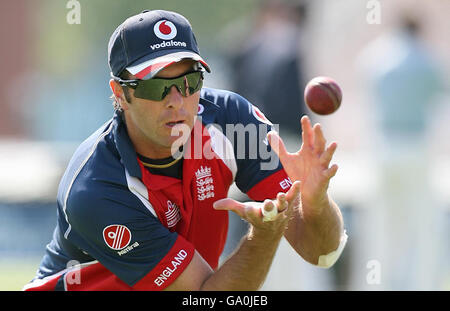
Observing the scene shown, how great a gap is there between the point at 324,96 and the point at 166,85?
1073 mm

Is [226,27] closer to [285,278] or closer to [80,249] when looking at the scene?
[285,278]

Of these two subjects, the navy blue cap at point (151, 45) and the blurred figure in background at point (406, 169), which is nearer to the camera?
the navy blue cap at point (151, 45)

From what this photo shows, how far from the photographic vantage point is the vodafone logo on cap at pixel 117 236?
5.56 m

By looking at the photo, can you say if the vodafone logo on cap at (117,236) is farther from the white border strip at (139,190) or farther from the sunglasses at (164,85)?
the sunglasses at (164,85)

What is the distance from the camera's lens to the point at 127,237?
220 inches

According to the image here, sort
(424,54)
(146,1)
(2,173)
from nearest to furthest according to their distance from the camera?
(424,54) → (2,173) → (146,1)

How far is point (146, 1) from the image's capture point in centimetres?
2155

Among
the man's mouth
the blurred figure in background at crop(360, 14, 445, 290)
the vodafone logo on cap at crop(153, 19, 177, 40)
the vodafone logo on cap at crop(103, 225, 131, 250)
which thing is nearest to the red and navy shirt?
the vodafone logo on cap at crop(103, 225, 131, 250)

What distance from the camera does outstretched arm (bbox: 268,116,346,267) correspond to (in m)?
5.47

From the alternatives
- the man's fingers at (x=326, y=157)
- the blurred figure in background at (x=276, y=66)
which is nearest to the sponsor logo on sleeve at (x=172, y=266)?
the man's fingers at (x=326, y=157)

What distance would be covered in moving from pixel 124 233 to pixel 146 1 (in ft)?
54.1

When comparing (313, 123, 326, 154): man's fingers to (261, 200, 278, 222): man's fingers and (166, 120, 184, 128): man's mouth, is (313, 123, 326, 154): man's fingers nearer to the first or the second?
(261, 200, 278, 222): man's fingers

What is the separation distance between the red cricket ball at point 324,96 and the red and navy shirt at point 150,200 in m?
0.34
